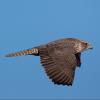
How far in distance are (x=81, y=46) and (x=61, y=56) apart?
1.63 meters

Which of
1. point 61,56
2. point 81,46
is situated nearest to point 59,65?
point 61,56

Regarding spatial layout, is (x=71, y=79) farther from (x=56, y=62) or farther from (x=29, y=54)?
(x=29, y=54)

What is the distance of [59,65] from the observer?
64.4ft

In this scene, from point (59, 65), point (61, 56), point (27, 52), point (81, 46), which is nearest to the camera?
point (59, 65)

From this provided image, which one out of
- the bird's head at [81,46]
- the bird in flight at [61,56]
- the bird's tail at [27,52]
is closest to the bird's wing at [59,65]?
the bird in flight at [61,56]

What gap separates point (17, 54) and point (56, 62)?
190 centimetres

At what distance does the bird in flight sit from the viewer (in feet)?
62.6

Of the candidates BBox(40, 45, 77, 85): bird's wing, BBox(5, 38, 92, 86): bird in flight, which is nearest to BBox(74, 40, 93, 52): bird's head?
BBox(5, 38, 92, 86): bird in flight

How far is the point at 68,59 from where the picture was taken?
65.1ft

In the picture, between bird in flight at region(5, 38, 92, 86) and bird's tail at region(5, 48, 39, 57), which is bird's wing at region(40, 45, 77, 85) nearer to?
bird in flight at region(5, 38, 92, 86)

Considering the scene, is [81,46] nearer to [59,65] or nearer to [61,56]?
[61,56]

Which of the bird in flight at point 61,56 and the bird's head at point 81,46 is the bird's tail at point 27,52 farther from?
the bird's head at point 81,46

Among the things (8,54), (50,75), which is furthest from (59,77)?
(8,54)

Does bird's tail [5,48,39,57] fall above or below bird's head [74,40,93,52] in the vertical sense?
below
